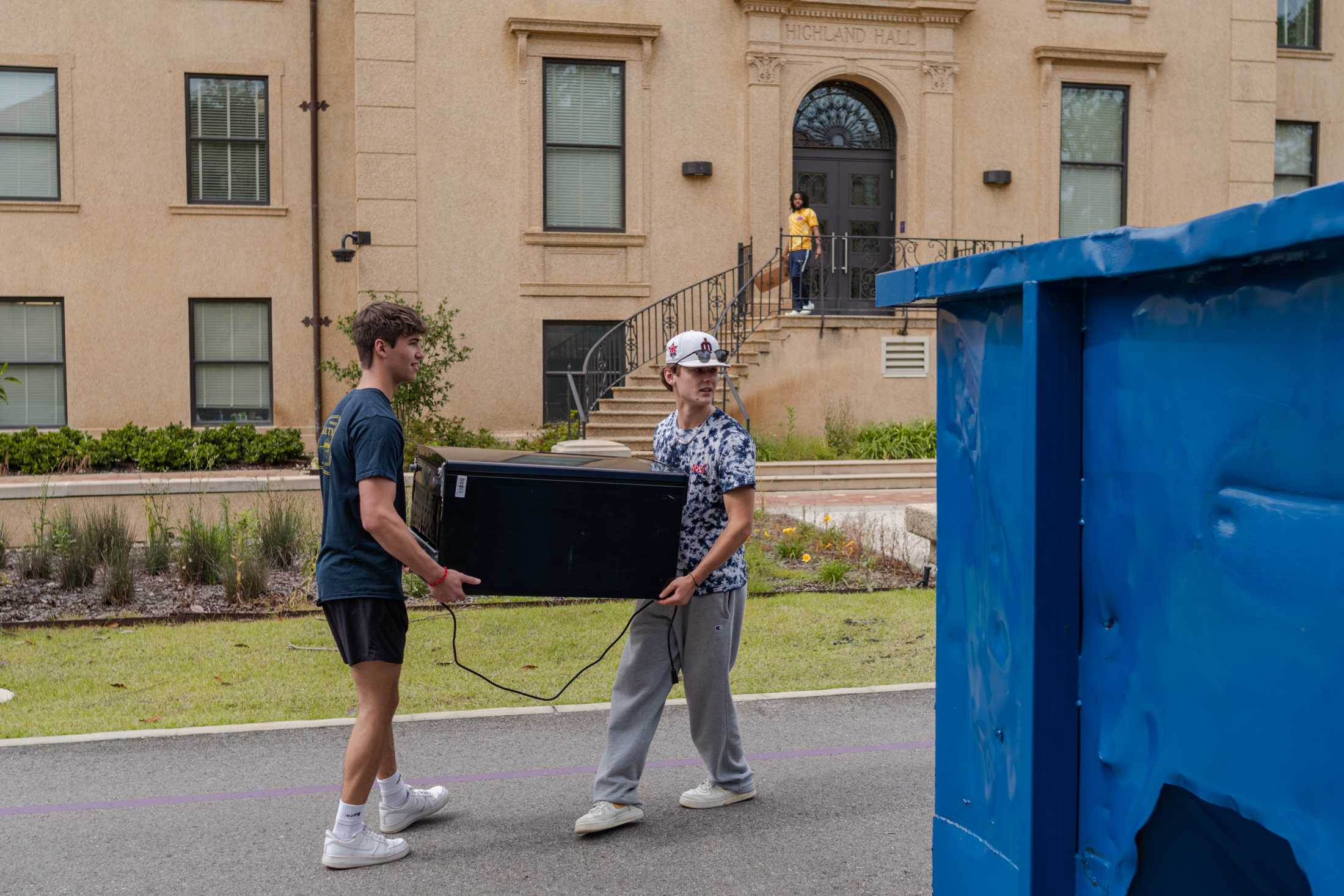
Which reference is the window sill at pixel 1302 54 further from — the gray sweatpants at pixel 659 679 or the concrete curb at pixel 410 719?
the gray sweatpants at pixel 659 679

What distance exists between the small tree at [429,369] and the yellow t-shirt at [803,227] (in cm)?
500

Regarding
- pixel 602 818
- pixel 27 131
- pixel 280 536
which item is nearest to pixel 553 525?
pixel 602 818

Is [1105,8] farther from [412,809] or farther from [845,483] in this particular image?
[412,809]

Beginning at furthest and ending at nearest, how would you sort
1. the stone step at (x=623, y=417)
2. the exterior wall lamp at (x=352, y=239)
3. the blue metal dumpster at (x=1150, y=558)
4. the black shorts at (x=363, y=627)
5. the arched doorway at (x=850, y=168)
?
the arched doorway at (x=850, y=168)
the exterior wall lamp at (x=352, y=239)
the stone step at (x=623, y=417)
the black shorts at (x=363, y=627)
the blue metal dumpster at (x=1150, y=558)

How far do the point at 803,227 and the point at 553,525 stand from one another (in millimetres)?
14636

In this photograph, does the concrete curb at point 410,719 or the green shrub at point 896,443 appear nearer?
the concrete curb at point 410,719

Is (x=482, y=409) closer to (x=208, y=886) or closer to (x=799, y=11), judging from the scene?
(x=799, y=11)

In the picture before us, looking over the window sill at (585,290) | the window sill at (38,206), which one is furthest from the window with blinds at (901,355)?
the window sill at (38,206)

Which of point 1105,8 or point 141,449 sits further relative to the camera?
point 1105,8

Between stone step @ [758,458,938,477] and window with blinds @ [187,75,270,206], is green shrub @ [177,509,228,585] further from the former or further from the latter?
window with blinds @ [187,75,270,206]

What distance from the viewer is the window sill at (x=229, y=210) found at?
61.2ft

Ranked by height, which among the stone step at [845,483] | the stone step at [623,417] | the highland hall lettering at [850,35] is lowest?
the stone step at [845,483]

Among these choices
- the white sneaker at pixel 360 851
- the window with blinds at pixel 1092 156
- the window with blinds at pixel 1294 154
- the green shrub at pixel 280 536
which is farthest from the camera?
the window with blinds at pixel 1294 154

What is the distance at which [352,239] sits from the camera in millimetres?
18188
